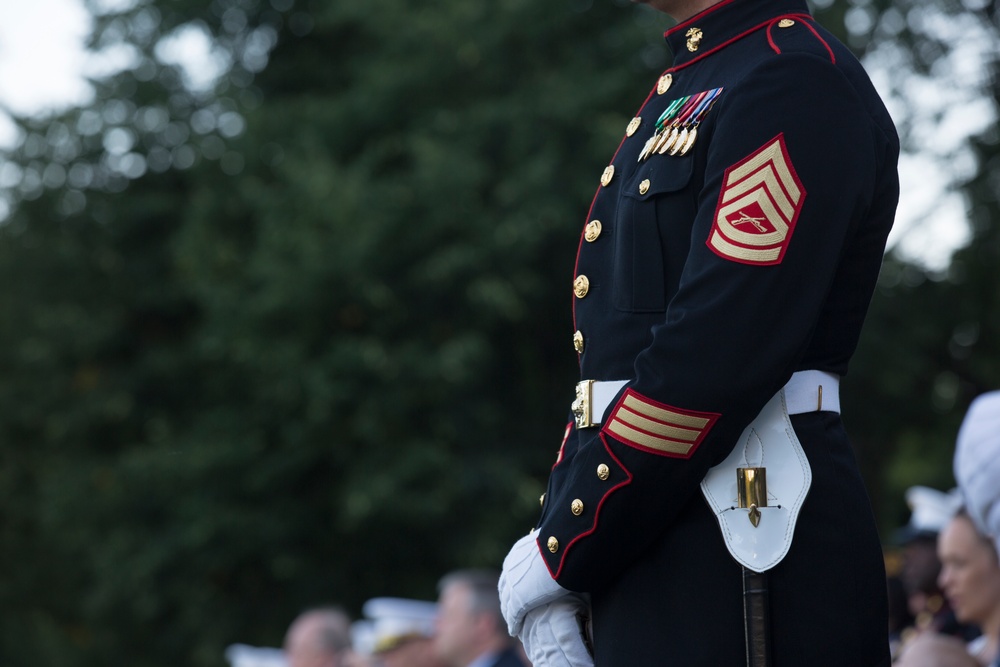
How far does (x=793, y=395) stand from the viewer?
1.85m

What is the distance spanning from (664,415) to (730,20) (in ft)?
2.07

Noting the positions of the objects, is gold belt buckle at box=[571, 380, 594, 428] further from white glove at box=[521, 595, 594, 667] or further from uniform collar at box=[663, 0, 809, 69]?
uniform collar at box=[663, 0, 809, 69]

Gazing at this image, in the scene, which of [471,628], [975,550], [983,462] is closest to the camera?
[983,462]

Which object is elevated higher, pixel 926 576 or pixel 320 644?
pixel 320 644

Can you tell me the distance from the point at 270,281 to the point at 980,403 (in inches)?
368

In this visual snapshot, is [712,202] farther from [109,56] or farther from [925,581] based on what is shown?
[109,56]

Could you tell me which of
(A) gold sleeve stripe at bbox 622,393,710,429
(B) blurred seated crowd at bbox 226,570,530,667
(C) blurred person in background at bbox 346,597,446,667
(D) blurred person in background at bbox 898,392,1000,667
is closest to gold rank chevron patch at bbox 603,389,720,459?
(A) gold sleeve stripe at bbox 622,393,710,429

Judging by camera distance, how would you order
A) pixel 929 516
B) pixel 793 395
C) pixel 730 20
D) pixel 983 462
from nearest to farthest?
pixel 793 395 → pixel 730 20 → pixel 983 462 → pixel 929 516

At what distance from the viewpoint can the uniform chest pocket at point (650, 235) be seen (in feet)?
6.16

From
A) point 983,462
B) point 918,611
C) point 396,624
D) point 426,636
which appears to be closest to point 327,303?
point 396,624

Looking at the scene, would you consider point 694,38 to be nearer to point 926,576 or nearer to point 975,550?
point 975,550

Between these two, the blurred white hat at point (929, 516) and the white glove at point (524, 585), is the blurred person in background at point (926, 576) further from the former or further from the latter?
the white glove at point (524, 585)

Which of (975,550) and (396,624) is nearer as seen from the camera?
(975,550)

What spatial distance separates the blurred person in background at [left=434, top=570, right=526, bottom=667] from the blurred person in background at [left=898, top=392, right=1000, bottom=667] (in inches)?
102
